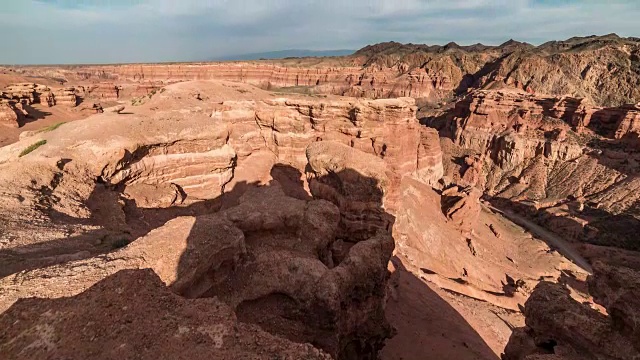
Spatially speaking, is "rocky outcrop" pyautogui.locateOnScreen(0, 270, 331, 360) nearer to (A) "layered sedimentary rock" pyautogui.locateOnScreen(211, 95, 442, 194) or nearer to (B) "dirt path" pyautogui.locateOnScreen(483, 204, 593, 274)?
(A) "layered sedimentary rock" pyautogui.locateOnScreen(211, 95, 442, 194)

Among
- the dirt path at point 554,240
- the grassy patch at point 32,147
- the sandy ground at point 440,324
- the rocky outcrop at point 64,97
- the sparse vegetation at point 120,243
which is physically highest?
the rocky outcrop at point 64,97

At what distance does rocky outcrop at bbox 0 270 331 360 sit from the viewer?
5965mm

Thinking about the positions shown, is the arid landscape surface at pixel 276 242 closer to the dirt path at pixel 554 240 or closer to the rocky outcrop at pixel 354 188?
the rocky outcrop at pixel 354 188

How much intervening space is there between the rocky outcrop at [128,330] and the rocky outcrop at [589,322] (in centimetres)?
866

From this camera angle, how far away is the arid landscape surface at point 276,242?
6918mm

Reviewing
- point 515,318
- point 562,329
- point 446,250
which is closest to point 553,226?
point 446,250

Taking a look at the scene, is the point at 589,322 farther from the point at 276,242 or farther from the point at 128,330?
the point at 128,330

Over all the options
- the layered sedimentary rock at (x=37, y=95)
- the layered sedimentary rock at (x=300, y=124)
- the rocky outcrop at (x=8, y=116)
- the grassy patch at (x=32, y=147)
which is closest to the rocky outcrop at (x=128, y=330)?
the grassy patch at (x=32, y=147)

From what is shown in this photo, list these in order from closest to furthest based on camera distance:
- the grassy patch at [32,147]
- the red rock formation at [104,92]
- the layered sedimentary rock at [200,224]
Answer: the layered sedimentary rock at [200,224]
the grassy patch at [32,147]
the red rock formation at [104,92]

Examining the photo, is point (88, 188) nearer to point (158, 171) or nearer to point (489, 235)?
point (158, 171)

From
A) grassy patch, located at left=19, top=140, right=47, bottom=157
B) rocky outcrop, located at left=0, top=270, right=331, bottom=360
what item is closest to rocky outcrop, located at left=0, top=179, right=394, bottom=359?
rocky outcrop, located at left=0, top=270, right=331, bottom=360

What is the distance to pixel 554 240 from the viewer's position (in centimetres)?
4375

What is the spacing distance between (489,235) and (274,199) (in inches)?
1298

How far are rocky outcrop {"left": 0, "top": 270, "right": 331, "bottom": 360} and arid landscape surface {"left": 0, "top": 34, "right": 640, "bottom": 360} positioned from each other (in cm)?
3
